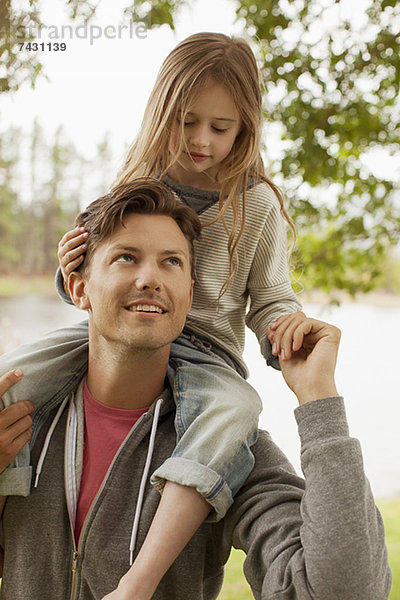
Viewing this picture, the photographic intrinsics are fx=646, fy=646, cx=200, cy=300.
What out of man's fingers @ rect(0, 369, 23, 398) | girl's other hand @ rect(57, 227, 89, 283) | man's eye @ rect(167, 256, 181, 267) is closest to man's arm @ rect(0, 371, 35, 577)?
man's fingers @ rect(0, 369, 23, 398)

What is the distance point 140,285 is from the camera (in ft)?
4.48

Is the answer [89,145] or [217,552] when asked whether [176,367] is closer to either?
[217,552]

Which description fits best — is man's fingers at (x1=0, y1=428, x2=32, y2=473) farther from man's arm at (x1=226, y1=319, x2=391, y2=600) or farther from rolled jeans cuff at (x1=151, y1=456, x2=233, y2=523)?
man's arm at (x1=226, y1=319, x2=391, y2=600)

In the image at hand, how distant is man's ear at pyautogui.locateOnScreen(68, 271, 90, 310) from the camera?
1517 millimetres

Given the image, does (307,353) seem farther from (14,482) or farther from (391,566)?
(391,566)

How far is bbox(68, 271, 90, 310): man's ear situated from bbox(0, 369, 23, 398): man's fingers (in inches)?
8.3

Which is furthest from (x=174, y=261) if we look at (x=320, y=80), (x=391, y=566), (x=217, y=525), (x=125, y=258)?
(x=391, y=566)

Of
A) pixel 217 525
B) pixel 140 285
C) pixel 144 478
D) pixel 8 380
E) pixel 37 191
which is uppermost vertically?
pixel 37 191

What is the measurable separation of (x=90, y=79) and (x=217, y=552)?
2.82 metres

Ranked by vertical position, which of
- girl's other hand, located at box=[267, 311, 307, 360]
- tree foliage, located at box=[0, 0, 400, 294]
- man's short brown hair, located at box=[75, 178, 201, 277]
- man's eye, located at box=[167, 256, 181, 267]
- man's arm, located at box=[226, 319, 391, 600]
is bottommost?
man's arm, located at box=[226, 319, 391, 600]

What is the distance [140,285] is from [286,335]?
0.34 meters

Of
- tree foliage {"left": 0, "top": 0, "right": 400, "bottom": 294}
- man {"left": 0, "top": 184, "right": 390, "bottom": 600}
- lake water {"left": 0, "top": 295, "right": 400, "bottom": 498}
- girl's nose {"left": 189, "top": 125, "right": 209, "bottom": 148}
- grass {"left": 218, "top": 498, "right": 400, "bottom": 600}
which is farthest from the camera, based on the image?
lake water {"left": 0, "top": 295, "right": 400, "bottom": 498}

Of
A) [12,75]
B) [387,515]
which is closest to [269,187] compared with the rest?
[12,75]

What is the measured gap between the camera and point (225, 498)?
4.29 ft
